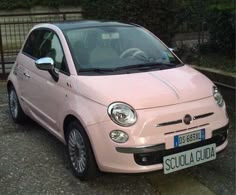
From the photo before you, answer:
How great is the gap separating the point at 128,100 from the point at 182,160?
2.34 ft

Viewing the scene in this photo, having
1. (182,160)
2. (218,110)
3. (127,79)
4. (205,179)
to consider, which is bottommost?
(205,179)

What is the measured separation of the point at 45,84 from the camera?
190 inches

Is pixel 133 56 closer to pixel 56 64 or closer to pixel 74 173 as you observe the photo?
pixel 56 64

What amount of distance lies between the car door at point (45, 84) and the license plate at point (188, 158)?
1311 mm

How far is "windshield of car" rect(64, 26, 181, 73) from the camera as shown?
4.46 m

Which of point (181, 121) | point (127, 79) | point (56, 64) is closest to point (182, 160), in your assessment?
point (181, 121)

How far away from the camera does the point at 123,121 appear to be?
3699mm

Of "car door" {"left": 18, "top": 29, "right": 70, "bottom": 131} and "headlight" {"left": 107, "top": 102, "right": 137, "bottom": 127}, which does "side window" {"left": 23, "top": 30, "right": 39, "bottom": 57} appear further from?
"headlight" {"left": 107, "top": 102, "right": 137, "bottom": 127}

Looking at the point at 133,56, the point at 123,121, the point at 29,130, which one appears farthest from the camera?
the point at 29,130

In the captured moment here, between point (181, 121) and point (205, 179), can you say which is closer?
point (181, 121)

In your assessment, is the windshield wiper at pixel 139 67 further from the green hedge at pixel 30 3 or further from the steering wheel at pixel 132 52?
the green hedge at pixel 30 3

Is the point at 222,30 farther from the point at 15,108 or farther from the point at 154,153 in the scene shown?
the point at 154,153

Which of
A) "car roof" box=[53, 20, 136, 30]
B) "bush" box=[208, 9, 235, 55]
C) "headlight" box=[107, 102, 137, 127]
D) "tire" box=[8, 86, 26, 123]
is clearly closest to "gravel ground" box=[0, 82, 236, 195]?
"headlight" box=[107, 102, 137, 127]

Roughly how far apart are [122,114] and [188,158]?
716 millimetres
